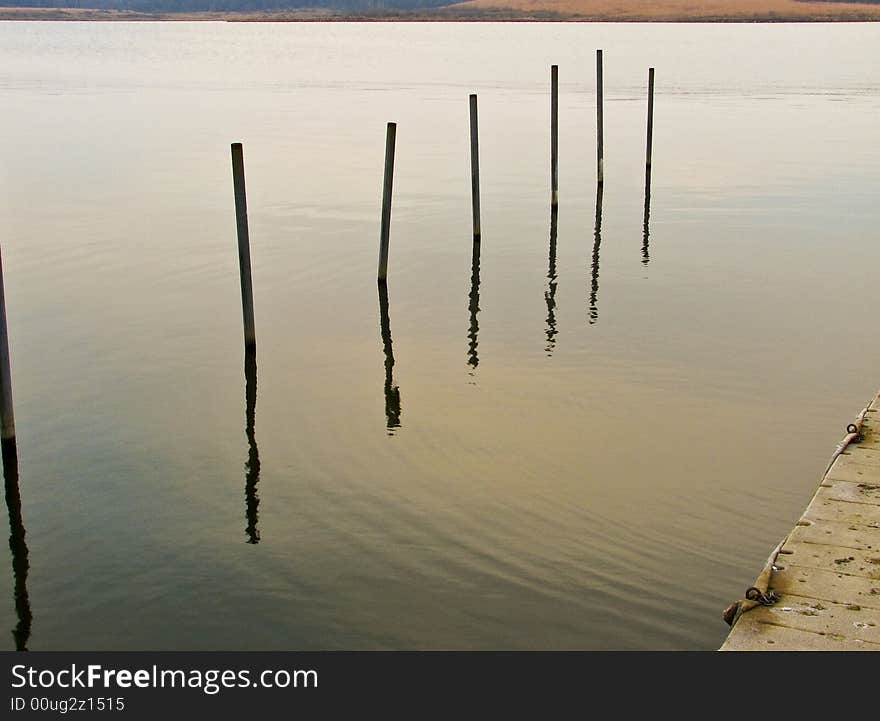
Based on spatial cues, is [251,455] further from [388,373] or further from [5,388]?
[388,373]

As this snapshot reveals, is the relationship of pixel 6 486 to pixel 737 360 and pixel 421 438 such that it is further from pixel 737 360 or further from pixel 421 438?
pixel 737 360

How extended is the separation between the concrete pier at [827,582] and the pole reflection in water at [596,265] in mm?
9588

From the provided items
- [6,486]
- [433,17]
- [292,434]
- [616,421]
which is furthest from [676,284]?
[433,17]

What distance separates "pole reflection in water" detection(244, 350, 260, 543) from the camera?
1100 cm

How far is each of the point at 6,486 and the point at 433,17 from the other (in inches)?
6938

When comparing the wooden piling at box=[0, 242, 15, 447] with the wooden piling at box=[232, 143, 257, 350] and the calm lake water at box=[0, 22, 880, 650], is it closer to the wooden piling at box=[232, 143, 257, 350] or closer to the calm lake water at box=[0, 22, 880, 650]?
the calm lake water at box=[0, 22, 880, 650]

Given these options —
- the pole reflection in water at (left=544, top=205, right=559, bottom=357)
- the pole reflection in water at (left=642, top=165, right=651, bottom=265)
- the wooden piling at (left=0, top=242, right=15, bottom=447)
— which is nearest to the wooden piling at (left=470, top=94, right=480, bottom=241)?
the pole reflection in water at (left=544, top=205, right=559, bottom=357)

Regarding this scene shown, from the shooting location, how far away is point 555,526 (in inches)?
422

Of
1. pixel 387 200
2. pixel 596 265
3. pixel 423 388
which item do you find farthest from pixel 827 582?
pixel 596 265

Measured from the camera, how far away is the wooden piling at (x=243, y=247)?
14.9m

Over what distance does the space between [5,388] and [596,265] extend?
1340cm

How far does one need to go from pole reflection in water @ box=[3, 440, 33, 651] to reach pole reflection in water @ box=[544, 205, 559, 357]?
7.39 meters

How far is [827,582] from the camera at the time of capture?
25.5ft

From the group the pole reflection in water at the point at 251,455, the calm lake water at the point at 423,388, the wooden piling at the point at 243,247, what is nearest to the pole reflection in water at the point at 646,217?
the calm lake water at the point at 423,388
